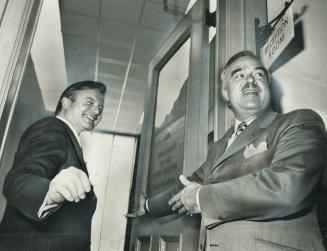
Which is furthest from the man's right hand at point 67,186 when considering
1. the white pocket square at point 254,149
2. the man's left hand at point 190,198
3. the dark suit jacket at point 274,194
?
the white pocket square at point 254,149

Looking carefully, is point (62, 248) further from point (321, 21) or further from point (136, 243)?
point (321, 21)

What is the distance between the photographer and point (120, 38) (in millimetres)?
2516

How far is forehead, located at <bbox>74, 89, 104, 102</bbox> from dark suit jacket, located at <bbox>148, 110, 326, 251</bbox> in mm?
957

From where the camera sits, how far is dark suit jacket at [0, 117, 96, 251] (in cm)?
115

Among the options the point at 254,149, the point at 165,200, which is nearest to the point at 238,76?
the point at 254,149

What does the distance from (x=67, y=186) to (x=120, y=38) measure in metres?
1.69

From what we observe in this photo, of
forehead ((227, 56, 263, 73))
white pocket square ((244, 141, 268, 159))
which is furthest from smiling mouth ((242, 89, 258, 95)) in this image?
white pocket square ((244, 141, 268, 159))

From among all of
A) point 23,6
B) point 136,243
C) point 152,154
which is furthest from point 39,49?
point 136,243

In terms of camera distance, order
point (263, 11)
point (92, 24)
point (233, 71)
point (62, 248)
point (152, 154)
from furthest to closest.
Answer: point (92, 24)
point (152, 154)
point (263, 11)
point (62, 248)
point (233, 71)

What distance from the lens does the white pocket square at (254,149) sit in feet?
2.85

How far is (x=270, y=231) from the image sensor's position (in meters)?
0.75

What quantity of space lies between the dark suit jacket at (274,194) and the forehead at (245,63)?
0.29m

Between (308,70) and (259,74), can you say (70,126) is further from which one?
(308,70)

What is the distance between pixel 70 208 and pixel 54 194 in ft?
0.50
